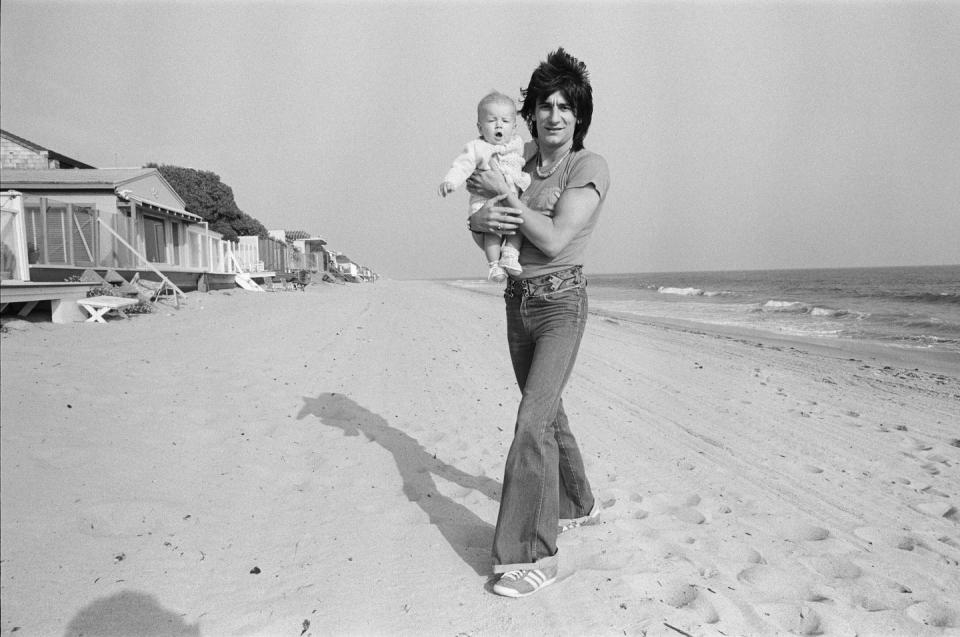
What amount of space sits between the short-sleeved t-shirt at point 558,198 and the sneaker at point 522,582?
1370mm

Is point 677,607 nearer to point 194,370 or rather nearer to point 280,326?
point 194,370

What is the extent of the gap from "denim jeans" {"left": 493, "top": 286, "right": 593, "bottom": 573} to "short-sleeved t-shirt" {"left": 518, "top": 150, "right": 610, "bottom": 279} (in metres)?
0.14

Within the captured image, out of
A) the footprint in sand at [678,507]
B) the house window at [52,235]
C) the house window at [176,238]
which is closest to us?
the house window at [52,235]

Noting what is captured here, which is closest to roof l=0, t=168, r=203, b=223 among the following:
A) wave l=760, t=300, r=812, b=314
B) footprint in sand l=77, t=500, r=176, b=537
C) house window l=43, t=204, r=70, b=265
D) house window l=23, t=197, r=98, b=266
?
house window l=43, t=204, r=70, b=265

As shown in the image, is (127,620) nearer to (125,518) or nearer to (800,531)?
(125,518)

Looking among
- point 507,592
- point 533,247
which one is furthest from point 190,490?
point 533,247

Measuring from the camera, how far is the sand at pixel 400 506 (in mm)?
1328

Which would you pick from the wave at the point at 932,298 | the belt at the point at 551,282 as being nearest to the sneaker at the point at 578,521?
the belt at the point at 551,282

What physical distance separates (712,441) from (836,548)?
1.91m

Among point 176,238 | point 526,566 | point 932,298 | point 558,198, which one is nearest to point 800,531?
point 526,566

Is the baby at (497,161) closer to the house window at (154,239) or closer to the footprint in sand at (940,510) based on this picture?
the footprint in sand at (940,510)

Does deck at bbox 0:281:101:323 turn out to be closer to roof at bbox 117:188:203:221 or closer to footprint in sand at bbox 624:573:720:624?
footprint in sand at bbox 624:573:720:624

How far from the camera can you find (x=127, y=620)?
6.13 feet

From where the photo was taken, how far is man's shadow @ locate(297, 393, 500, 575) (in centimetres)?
294
